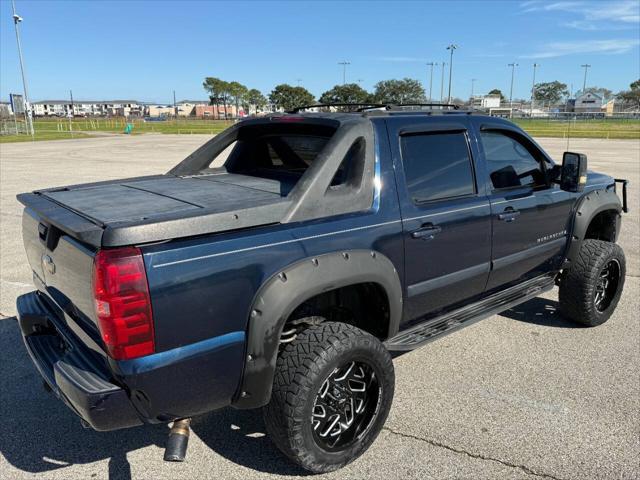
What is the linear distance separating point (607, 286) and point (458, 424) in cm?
238

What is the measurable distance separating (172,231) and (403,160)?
5.08 feet

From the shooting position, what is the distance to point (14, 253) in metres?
6.82

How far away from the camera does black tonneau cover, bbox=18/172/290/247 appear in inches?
84.9

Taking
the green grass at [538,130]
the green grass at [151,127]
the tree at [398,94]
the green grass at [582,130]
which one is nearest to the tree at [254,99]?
the green grass at [151,127]

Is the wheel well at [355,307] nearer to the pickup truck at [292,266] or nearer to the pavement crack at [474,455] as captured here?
the pickup truck at [292,266]

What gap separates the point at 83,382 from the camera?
2.26 metres

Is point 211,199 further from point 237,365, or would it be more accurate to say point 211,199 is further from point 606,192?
point 606,192

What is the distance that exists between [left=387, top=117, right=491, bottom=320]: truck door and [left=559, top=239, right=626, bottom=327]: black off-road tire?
1.19 meters

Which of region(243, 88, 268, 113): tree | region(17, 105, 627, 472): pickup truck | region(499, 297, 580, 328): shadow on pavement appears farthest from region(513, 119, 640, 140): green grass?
region(243, 88, 268, 113): tree

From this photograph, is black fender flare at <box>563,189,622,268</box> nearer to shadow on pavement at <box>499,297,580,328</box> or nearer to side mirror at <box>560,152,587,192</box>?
side mirror at <box>560,152,587,192</box>

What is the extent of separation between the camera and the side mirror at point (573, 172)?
3.97 m

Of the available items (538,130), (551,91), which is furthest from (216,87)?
(551,91)

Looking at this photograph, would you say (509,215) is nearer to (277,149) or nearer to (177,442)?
(277,149)

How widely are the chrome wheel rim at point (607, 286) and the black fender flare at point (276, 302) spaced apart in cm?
294
